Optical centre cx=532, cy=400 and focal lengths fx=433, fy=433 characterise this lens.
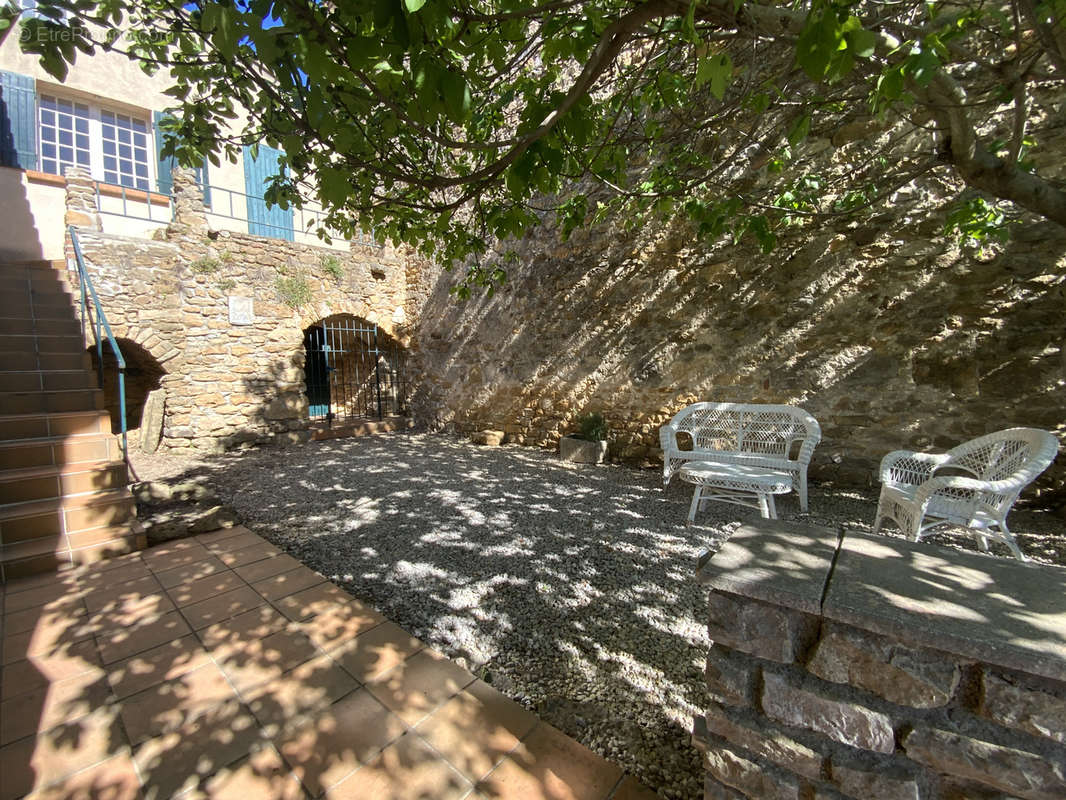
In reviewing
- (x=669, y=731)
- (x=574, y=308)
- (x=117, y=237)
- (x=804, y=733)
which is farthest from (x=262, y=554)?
(x=117, y=237)

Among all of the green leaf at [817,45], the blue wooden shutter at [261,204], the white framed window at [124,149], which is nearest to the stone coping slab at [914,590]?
the green leaf at [817,45]

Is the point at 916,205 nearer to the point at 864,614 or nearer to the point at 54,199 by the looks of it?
the point at 864,614

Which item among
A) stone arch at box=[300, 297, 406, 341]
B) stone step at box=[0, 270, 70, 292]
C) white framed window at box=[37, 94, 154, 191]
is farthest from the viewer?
stone arch at box=[300, 297, 406, 341]

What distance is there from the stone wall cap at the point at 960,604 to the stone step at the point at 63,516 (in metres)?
3.81

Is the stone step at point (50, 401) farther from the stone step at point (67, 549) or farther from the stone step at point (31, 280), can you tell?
the stone step at point (31, 280)

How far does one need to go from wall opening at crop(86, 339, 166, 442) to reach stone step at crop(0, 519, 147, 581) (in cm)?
377

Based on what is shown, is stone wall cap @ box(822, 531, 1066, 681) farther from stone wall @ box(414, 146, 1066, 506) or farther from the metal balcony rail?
the metal balcony rail

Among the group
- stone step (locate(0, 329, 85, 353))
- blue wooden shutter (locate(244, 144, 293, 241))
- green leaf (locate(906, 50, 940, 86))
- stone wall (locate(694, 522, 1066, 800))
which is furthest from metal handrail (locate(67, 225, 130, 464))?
green leaf (locate(906, 50, 940, 86))

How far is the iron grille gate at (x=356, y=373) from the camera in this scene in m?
7.98

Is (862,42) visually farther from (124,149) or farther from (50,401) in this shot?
(124,149)

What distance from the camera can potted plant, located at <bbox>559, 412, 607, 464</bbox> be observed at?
16.5 feet

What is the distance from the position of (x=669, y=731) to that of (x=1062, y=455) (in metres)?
3.80

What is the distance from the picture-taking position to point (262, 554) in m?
2.64

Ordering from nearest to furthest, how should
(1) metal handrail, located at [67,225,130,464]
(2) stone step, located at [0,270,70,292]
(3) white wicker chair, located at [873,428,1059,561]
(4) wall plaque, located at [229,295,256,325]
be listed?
(3) white wicker chair, located at [873,428,1059,561]
(1) metal handrail, located at [67,225,130,464]
(2) stone step, located at [0,270,70,292]
(4) wall plaque, located at [229,295,256,325]
